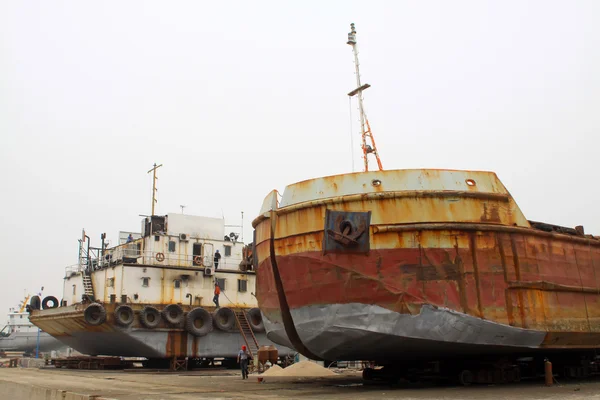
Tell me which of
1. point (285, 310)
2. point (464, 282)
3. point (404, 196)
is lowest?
point (285, 310)

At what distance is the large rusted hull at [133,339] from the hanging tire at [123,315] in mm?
172

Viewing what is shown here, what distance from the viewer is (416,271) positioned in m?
10.6

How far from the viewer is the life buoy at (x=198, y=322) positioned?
21.2m

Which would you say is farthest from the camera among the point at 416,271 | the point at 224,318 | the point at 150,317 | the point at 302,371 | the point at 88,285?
Result: the point at 88,285

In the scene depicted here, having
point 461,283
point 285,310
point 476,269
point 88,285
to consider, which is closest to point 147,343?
point 88,285

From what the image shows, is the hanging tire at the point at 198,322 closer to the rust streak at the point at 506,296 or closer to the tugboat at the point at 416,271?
the tugboat at the point at 416,271

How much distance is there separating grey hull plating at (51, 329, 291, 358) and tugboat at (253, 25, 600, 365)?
34.0 ft

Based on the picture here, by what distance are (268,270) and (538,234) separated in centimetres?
557

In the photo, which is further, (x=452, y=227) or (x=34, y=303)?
(x=34, y=303)

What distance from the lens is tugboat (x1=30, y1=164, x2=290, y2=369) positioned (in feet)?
67.6

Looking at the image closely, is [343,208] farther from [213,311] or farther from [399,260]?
[213,311]

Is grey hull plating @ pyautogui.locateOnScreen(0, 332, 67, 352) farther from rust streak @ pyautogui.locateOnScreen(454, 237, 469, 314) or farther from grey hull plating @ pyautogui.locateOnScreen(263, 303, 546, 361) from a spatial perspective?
rust streak @ pyautogui.locateOnScreen(454, 237, 469, 314)

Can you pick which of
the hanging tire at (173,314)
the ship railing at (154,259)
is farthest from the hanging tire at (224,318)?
the ship railing at (154,259)

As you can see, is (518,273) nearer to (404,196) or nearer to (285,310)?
(404,196)
